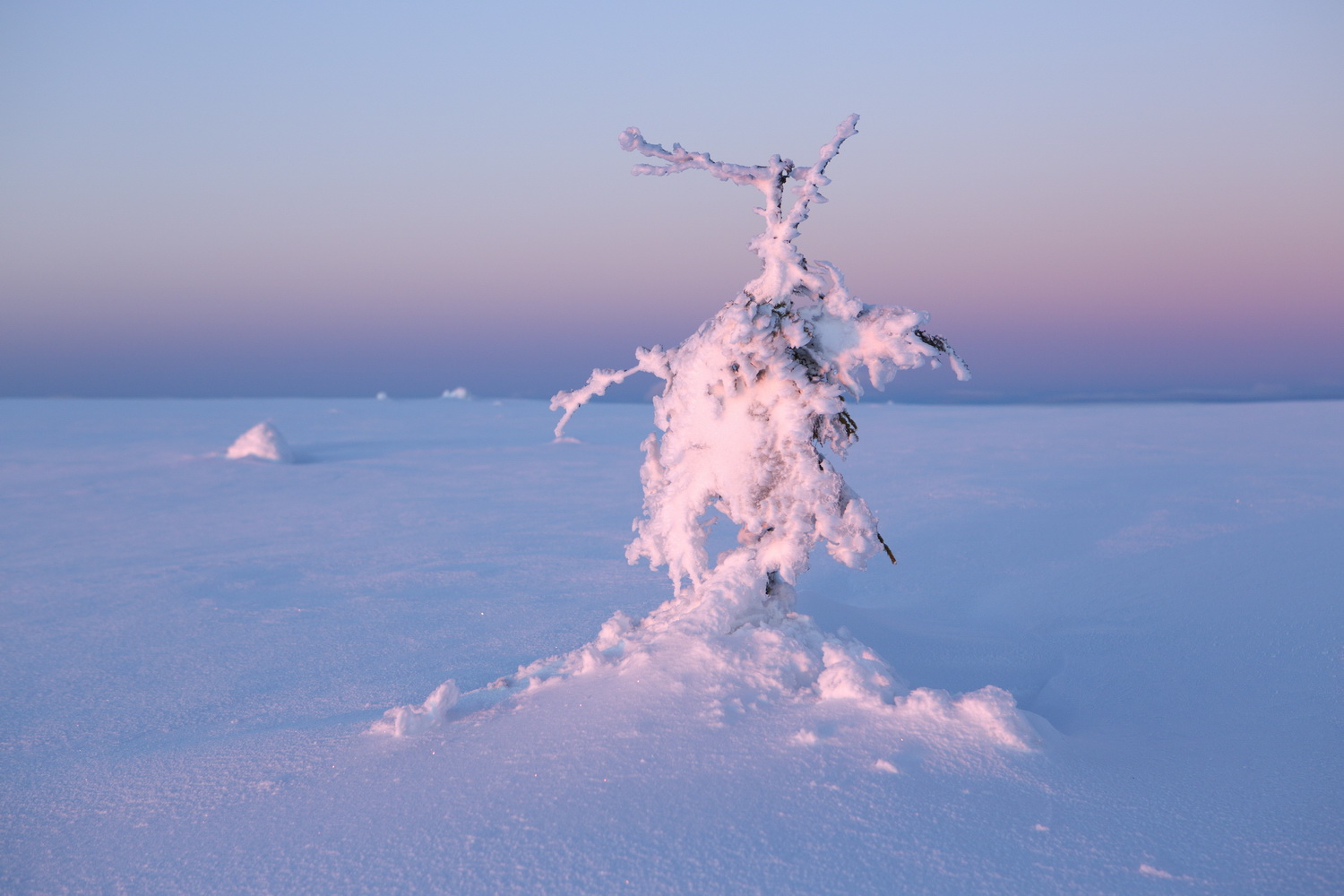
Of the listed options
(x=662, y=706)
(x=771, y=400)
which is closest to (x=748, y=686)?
(x=662, y=706)

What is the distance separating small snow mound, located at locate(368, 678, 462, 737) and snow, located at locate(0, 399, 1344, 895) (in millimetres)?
13

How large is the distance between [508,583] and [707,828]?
4030mm

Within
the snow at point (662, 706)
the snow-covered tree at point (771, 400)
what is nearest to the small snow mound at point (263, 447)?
the snow at point (662, 706)

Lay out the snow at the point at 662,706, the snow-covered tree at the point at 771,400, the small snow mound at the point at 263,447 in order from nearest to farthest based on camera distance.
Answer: the snow at the point at 662,706 → the snow-covered tree at the point at 771,400 → the small snow mound at the point at 263,447

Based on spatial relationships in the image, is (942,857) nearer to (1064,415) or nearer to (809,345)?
(809,345)

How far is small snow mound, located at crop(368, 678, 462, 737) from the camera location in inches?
113

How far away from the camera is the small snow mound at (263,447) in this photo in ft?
41.4

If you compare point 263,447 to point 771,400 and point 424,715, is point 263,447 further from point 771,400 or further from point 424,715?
point 771,400

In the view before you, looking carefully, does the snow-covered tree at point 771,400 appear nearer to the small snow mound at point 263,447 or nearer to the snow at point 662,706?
the snow at point 662,706

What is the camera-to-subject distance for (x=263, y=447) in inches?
498

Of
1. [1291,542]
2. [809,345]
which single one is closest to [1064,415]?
[1291,542]

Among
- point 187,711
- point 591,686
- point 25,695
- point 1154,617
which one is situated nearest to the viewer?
point 591,686

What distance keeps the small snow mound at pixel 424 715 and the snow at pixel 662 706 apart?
0.04ft

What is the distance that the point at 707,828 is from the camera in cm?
213
